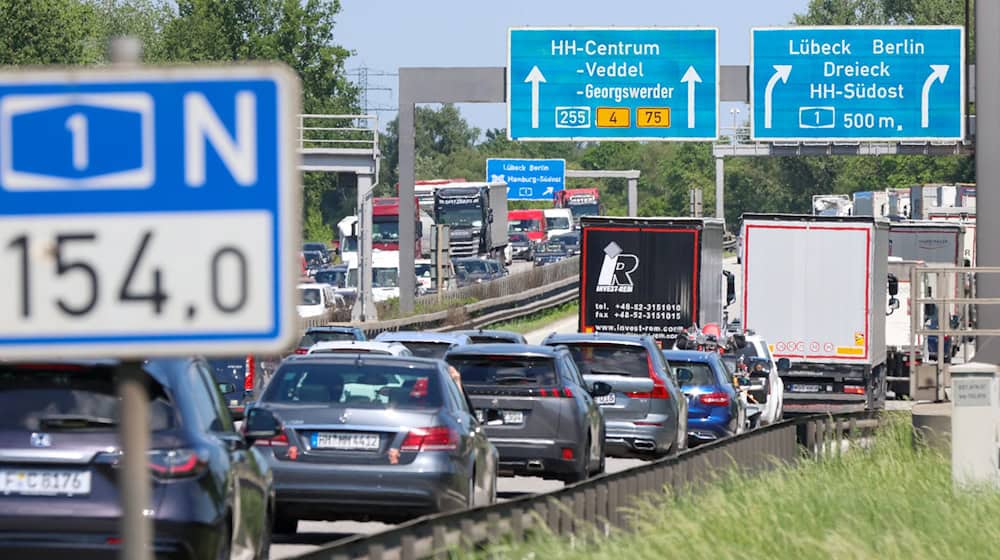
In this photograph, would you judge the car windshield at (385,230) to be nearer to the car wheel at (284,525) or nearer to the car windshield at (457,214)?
the car windshield at (457,214)

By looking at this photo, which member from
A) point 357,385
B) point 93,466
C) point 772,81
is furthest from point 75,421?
point 772,81

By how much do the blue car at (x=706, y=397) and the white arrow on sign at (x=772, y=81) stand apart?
1452 centimetres

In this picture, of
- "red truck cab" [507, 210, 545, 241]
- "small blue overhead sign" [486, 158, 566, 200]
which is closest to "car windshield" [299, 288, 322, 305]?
"small blue overhead sign" [486, 158, 566, 200]

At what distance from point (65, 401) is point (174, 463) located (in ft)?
2.27

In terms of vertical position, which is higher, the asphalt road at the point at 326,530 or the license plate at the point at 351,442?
the license plate at the point at 351,442

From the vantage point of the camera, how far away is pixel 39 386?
1044cm

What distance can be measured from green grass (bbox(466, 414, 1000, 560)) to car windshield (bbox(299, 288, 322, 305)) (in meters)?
32.2

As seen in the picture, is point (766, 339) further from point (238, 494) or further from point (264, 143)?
point (264, 143)

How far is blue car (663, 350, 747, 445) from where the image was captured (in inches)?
1085

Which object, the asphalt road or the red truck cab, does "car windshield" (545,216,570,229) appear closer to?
the red truck cab

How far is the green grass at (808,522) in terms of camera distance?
1136cm

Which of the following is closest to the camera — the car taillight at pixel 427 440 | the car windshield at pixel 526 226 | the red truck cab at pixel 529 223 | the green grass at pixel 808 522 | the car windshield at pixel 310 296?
the green grass at pixel 808 522

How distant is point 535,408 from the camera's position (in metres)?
20.1

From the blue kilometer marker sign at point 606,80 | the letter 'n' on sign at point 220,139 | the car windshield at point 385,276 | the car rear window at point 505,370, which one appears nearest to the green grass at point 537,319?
the car windshield at point 385,276
